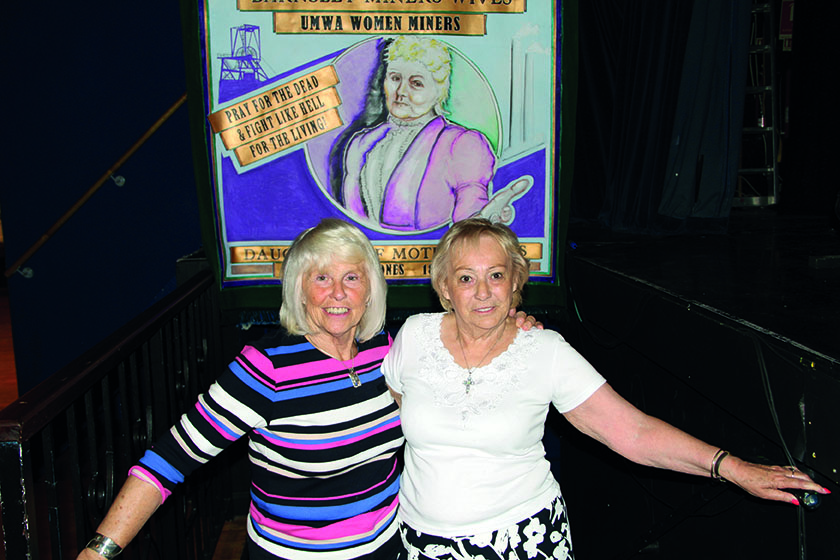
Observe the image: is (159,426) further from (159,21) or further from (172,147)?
(159,21)

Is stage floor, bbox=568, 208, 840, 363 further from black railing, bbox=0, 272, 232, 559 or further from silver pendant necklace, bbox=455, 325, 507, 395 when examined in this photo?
black railing, bbox=0, 272, 232, 559

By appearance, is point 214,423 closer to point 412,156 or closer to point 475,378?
point 475,378

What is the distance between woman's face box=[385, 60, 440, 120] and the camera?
8.13ft

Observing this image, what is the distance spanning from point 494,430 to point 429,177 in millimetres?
1355

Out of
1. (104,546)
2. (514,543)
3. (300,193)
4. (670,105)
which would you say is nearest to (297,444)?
(104,546)

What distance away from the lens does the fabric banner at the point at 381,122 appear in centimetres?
242

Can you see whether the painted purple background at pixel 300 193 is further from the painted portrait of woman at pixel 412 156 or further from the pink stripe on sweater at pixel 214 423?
the pink stripe on sweater at pixel 214 423

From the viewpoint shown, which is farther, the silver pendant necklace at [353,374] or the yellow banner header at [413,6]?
the yellow banner header at [413,6]

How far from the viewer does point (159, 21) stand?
3.67 m

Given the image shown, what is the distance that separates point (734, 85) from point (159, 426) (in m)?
3.32

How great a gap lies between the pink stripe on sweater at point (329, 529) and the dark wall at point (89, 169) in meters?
2.74

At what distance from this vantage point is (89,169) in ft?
12.3

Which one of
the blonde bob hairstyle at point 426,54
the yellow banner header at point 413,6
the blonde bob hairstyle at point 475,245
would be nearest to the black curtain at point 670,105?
the yellow banner header at point 413,6

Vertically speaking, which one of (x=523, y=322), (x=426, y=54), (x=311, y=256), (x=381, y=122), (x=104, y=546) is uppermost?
(x=426, y=54)
